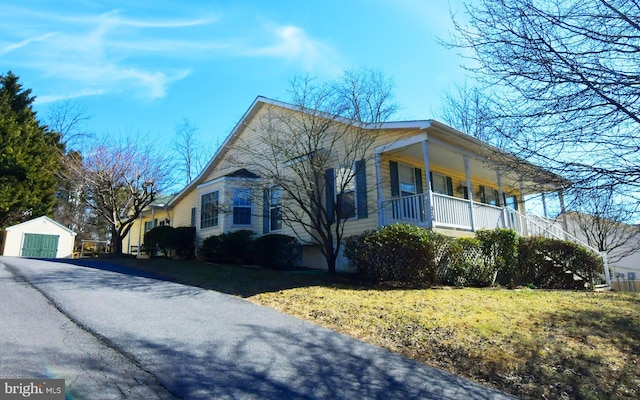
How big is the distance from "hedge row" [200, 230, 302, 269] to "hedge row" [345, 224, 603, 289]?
277 centimetres

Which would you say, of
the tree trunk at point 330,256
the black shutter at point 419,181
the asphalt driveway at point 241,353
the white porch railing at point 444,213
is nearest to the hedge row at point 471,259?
the tree trunk at point 330,256

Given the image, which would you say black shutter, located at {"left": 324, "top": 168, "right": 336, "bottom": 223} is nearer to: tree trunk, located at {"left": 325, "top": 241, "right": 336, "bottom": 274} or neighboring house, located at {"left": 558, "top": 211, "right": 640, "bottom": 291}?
tree trunk, located at {"left": 325, "top": 241, "right": 336, "bottom": 274}

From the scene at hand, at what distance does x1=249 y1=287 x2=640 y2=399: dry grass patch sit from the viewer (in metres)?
4.50

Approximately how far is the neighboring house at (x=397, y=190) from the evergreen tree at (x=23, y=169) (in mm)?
10806

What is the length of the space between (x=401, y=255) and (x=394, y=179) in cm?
420

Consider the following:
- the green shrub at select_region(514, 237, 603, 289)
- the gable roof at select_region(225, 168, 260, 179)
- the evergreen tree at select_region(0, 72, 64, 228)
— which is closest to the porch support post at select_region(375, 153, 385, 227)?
the green shrub at select_region(514, 237, 603, 289)

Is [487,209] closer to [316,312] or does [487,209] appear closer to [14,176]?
[316,312]

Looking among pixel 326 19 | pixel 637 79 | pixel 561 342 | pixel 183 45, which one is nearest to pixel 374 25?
pixel 326 19

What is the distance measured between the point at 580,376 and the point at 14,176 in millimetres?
26746

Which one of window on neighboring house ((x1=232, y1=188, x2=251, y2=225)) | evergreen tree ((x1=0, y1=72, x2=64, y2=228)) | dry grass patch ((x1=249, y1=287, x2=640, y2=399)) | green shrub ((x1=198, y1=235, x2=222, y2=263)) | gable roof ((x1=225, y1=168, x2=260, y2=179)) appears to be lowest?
dry grass patch ((x1=249, y1=287, x2=640, y2=399))

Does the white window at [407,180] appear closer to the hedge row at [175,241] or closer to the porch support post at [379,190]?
the porch support post at [379,190]

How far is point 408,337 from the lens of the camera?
5703 millimetres

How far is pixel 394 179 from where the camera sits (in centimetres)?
1313

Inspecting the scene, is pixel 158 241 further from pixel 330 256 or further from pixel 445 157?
pixel 445 157
